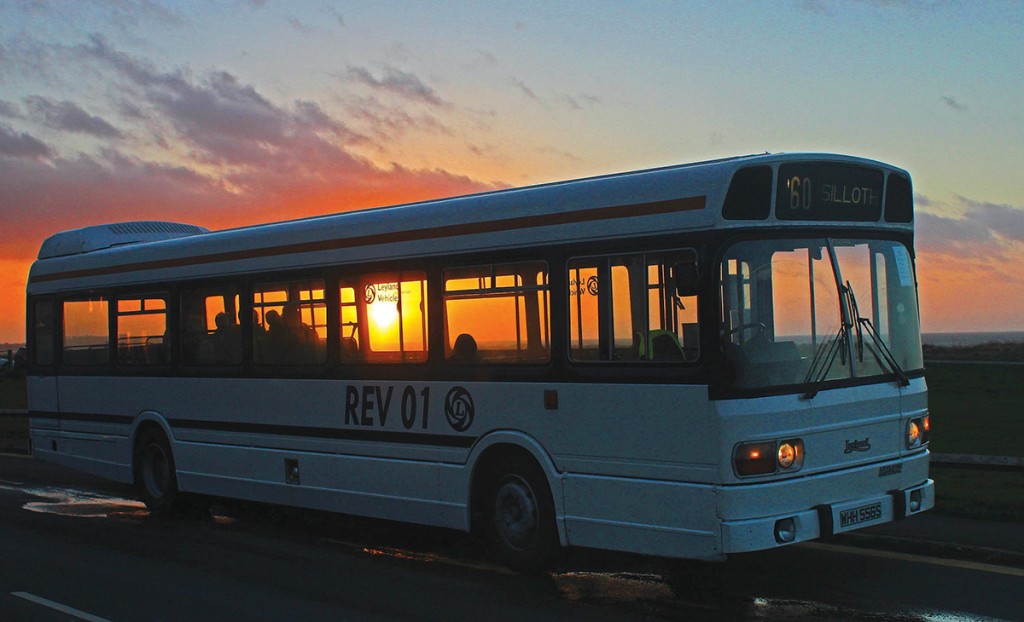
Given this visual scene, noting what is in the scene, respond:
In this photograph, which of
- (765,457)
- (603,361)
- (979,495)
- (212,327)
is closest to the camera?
(765,457)

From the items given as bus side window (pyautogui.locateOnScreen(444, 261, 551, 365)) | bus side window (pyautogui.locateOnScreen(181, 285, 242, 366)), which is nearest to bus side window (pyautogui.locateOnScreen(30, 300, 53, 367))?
bus side window (pyautogui.locateOnScreen(181, 285, 242, 366))

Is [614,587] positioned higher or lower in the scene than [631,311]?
lower

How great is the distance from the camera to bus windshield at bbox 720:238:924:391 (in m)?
8.23

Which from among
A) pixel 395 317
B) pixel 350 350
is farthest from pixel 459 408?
pixel 350 350

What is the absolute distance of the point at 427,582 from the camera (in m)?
9.44

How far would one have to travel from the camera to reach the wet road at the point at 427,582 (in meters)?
8.17

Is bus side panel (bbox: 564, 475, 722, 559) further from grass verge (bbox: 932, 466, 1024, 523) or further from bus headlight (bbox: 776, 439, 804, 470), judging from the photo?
grass verge (bbox: 932, 466, 1024, 523)

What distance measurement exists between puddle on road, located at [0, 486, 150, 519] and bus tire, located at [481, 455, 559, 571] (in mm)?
6068

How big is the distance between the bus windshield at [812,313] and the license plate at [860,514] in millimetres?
958

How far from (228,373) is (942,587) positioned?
790cm

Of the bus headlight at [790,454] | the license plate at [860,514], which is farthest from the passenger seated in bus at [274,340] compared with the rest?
the license plate at [860,514]

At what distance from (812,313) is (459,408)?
10.6 feet

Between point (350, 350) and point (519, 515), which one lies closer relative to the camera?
point (519, 515)

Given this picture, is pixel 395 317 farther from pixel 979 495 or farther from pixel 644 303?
pixel 979 495
